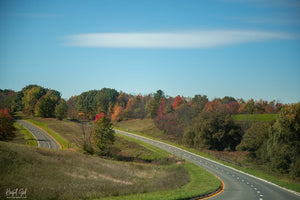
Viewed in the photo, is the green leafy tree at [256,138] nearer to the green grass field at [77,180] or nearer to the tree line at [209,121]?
the tree line at [209,121]

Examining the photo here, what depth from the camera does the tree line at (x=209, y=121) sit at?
50.4m

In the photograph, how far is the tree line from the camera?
50.4 m

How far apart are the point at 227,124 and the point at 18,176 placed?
64716 millimetres

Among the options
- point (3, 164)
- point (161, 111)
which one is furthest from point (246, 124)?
point (3, 164)

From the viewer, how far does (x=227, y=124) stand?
80750 millimetres

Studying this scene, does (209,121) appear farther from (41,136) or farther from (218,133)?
(41,136)

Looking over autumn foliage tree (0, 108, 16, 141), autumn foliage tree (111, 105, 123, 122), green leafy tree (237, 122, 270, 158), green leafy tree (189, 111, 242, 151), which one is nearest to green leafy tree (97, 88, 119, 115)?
autumn foliage tree (111, 105, 123, 122)

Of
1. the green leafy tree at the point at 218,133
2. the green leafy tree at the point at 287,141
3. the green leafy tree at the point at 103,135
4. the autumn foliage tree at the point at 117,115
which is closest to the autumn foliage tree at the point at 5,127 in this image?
the green leafy tree at the point at 103,135

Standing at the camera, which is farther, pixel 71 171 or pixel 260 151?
pixel 260 151

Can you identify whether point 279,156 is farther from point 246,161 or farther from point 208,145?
point 208,145

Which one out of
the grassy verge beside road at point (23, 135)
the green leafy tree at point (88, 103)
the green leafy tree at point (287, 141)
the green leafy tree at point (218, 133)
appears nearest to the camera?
the green leafy tree at point (287, 141)
